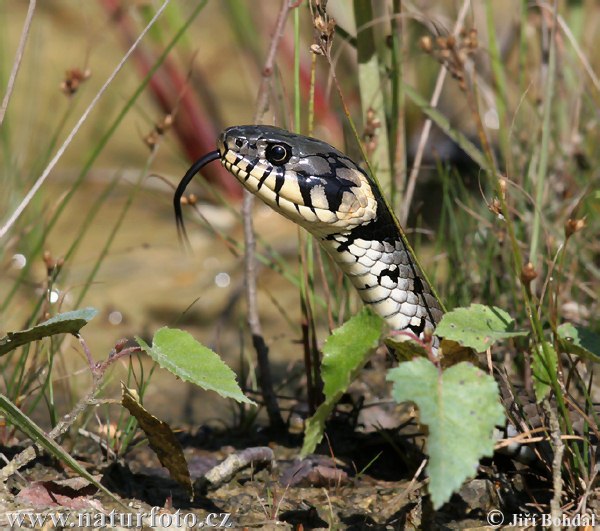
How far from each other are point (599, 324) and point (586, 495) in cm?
84

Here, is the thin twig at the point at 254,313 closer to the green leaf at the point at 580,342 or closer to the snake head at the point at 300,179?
the snake head at the point at 300,179

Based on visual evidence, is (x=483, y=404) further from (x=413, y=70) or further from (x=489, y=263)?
(x=413, y=70)

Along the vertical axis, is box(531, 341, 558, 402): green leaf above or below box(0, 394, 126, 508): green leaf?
above

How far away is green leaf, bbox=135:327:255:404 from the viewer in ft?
5.27

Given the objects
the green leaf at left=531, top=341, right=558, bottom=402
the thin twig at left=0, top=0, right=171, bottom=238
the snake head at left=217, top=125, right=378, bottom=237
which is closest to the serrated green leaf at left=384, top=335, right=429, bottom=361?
the green leaf at left=531, top=341, right=558, bottom=402

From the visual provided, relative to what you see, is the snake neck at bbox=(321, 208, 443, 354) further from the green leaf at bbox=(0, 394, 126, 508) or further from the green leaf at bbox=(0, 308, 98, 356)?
the green leaf at bbox=(0, 394, 126, 508)

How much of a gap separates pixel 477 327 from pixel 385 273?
481 mm

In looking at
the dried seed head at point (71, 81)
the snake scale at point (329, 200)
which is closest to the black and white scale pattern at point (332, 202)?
the snake scale at point (329, 200)

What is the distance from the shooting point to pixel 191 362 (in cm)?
166

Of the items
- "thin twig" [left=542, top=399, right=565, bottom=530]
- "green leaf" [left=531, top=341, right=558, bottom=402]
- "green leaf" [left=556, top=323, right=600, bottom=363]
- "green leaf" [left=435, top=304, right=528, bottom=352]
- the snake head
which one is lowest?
"thin twig" [left=542, top=399, right=565, bottom=530]

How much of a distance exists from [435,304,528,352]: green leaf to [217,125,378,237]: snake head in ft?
1.56

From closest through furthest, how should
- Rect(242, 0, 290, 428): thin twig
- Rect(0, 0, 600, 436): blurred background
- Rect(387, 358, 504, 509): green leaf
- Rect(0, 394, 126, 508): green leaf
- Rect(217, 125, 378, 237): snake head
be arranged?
Rect(387, 358, 504, 509): green leaf, Rect(0, 394, 126, 508): green leaf, Rect(217, 125, 378, 237): snake head, Rect(242, 0, 290, 428): thin twig, Rect(0, 0, 600, 436): blurred background

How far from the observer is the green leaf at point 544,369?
1.62 metres

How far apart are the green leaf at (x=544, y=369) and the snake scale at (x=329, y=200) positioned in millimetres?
420
